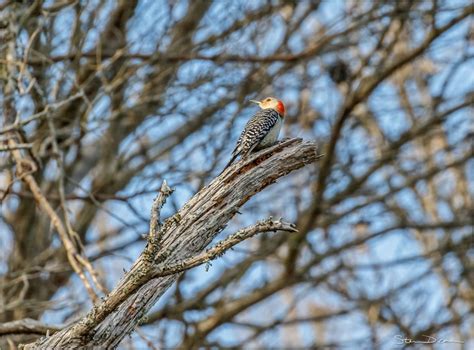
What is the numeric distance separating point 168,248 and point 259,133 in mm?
2340

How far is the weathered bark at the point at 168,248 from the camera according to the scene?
14.4ft

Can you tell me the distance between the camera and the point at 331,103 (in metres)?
12.0

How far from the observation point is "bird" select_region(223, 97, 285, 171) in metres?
6.62

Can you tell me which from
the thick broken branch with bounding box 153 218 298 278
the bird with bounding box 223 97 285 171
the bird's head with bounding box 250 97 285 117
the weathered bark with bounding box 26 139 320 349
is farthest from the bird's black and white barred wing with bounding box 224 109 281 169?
the thick broken branch with bounding box 153 218 298 278

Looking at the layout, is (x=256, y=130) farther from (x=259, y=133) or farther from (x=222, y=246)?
(x=222, y=246)

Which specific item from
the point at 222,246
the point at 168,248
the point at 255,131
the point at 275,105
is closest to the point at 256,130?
the point at 255,131

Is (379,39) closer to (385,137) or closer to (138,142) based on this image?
(385,137)

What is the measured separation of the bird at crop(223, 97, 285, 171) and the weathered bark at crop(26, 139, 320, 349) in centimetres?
91

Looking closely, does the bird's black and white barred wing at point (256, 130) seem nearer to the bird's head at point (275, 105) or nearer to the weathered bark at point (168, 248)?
the bird's head at point (275, 105)

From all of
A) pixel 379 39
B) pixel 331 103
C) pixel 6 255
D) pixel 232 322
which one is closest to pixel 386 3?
pixel 379 39

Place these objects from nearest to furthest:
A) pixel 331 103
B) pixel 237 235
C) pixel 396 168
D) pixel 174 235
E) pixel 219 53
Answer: pixel 237 235 < pixel 174 235 < pixel 219 53 < pixel 331 103 < pixel 396 168

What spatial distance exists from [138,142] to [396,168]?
148 inches

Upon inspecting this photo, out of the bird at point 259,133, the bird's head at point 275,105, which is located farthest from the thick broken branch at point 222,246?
the bird's head at point 275,105

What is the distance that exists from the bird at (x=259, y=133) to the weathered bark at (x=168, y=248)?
→ 91 centimetres
